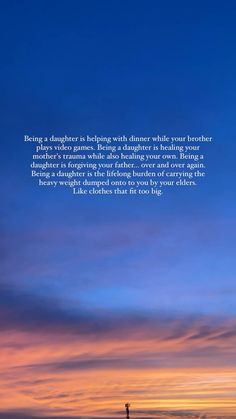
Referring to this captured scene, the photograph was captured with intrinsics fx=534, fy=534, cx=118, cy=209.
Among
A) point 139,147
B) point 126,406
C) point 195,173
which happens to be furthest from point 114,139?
point 126,406

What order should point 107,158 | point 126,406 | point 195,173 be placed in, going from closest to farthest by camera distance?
point 107,158 < point 195,173 < point 126,406

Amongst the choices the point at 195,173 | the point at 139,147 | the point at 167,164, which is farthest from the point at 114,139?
the point at 195,173

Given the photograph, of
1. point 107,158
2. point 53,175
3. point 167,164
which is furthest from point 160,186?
point 53,175

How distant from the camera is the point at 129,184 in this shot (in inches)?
1141

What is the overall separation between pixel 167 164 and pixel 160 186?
1.41 meters

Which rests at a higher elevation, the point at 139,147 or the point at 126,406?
the point at 139,147

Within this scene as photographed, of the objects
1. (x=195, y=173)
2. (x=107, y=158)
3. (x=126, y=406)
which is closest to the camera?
(x=107, y=158)

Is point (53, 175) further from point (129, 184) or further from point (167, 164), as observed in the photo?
point (167, 164)

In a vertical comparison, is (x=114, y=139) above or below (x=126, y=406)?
above

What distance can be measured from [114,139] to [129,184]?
9.04 ft

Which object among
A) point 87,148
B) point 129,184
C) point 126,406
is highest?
point 87,148

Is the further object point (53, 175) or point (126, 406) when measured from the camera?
point (126, 406)

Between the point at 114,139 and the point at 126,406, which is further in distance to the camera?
the point at 126,406

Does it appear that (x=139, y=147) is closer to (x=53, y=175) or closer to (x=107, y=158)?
(x=107, y=158)
